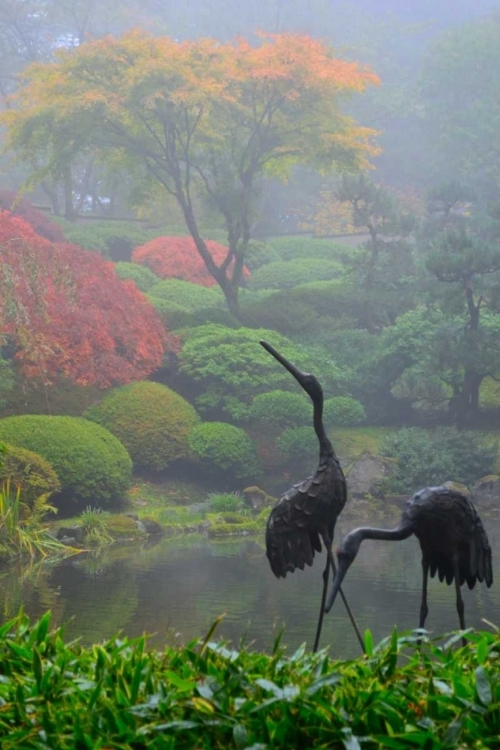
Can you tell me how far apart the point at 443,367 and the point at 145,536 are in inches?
235

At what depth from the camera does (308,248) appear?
2639 centimetres

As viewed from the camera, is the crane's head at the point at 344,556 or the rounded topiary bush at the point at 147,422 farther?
the rounded topiary bush at the point at 147,422

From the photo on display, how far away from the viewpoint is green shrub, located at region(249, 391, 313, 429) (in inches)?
594

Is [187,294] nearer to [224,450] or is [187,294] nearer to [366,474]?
[224,450]

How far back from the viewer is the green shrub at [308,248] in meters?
26.0

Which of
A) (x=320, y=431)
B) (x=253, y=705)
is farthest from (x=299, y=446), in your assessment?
(x=253, y=705)

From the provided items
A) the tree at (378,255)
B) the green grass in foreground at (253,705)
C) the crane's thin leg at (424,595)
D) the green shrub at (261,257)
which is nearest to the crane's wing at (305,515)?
the crane's thin leg at (424,595)

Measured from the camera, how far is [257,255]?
81.9ft

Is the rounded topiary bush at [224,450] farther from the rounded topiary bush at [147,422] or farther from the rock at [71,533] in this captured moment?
the rock at [71,533]

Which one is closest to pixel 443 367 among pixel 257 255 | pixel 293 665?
pixel 257 255

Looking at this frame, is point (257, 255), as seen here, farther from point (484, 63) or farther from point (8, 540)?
point (8, 540)

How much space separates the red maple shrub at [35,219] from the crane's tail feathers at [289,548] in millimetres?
17876

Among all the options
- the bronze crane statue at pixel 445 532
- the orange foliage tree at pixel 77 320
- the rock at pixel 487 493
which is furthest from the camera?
the rock at pixel 487 493

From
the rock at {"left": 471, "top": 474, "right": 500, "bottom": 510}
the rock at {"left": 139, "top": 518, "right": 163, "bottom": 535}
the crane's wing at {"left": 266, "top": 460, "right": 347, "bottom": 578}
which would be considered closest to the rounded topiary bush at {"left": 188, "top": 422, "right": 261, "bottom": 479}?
the rock at {"left": 139, "top": 518, "right": 163, "bottom": 535}
